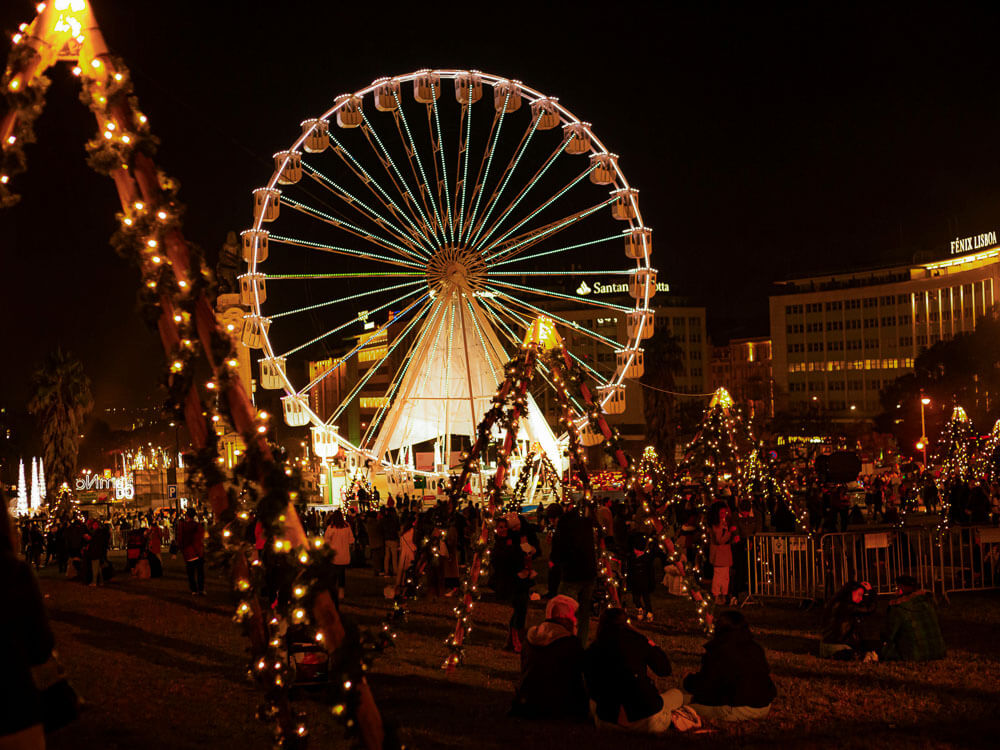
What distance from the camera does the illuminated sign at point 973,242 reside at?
377ft

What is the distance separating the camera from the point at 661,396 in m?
60.4

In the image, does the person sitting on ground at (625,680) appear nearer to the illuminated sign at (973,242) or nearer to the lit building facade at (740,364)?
the illuminated sign at (973,242)

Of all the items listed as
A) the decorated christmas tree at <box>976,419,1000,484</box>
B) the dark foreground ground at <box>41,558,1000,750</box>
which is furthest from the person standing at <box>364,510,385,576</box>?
the decorated christmas tree at <box>976,419,1000,484</box>

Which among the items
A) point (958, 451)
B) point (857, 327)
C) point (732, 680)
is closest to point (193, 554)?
point (732, 680)

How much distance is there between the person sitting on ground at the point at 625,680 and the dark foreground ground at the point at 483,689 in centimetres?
17

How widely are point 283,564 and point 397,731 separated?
3.82 ft

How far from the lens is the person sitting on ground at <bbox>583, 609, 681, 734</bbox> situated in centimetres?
848

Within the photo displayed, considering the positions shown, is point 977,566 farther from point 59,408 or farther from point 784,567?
point 59,408

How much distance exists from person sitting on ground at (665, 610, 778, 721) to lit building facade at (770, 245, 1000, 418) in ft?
392

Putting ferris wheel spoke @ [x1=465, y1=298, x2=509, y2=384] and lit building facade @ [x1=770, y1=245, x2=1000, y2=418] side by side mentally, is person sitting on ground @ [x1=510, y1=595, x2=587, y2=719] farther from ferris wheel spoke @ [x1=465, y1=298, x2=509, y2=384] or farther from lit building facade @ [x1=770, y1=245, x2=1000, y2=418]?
lit building facade @ [x1=770, y1=245, x2=1000, y2=418]

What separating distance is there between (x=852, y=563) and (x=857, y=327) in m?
124

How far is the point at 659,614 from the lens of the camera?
1570 cm

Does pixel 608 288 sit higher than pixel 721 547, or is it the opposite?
pixel 608 288

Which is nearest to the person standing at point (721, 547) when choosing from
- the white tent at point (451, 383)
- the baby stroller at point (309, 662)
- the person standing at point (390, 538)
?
the person standing at point (390, 538)
